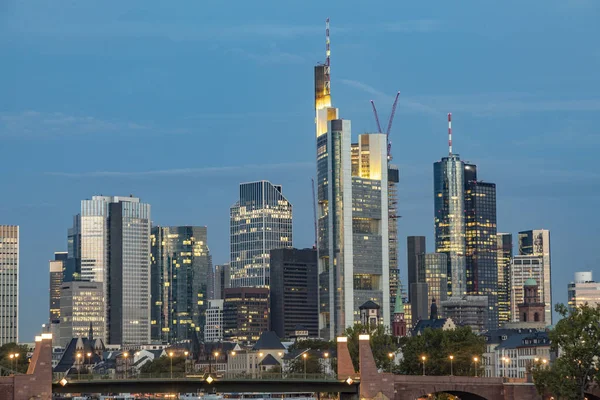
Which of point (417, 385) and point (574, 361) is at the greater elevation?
point (574, 361)

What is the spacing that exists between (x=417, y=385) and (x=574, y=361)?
18.2m

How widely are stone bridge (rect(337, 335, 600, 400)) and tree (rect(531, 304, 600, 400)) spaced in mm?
3363

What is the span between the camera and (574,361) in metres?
163

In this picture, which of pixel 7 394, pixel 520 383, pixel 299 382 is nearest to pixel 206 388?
pixel 299 382

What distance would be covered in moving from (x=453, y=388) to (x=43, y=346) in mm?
47335

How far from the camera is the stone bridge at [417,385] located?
164625 mm

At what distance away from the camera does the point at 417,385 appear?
167500 millimetres

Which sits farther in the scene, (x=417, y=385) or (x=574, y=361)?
(x=417, y=385)

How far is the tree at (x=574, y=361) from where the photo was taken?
160 metres

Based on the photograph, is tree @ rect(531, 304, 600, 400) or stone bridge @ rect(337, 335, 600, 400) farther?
stone bridge @ rect(337, 335, 600, 400)

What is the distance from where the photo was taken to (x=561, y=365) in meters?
162

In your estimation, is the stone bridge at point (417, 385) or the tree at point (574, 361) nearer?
the tree at point (574, 361)

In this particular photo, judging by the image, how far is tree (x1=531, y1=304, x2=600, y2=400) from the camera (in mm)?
160500

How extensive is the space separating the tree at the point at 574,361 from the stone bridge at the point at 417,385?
336 cm
